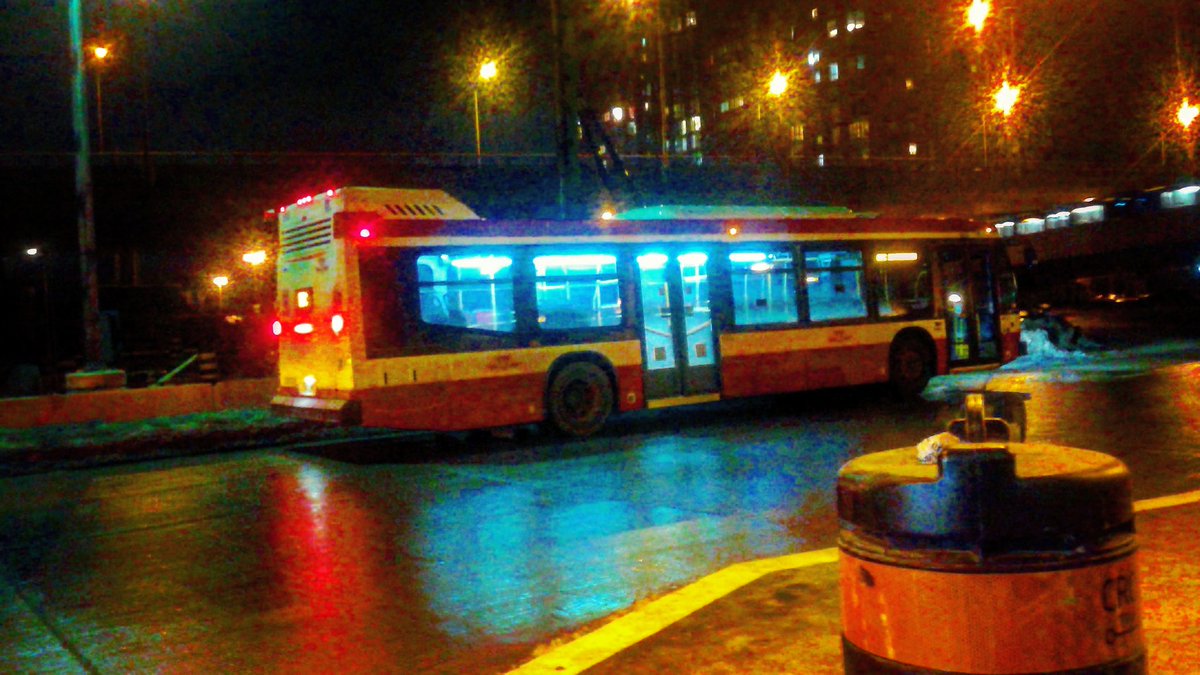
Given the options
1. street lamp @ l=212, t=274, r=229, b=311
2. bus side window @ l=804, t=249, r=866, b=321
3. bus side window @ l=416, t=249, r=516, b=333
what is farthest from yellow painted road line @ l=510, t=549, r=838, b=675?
street lamp @ l=212, t=274, r=229, b=311

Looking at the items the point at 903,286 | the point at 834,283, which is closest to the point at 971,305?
the point at 903,286

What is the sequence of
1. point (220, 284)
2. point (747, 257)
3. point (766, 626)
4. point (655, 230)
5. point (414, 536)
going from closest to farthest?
point (766, 626), point (414, 536), point (655, 230), point (747, 257), point (220, 284)

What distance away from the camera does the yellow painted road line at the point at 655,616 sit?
17.8 feet

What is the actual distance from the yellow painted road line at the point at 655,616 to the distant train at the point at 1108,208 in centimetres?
5425

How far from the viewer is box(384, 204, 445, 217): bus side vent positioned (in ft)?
42.2

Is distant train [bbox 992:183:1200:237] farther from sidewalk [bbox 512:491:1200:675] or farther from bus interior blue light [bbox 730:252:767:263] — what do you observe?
sidewalk [bbox 512:491:1200:675]

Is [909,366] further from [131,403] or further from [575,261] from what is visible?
[131,403]

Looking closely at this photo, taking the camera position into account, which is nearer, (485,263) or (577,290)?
(485,263)

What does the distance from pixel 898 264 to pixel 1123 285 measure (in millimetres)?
53405

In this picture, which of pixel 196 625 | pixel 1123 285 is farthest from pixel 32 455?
pixel 1123 285

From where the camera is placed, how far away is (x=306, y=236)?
533 inches

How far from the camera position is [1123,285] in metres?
64.2

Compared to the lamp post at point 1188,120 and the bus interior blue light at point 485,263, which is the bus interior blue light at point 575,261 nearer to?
the bus interior blue light at point 485,263

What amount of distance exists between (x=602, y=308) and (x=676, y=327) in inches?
50.1
